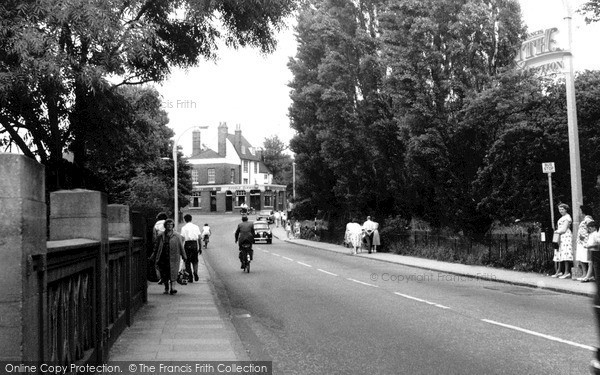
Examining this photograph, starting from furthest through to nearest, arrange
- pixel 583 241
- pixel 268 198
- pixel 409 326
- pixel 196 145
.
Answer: pixel 196 145, pixel 268 198, pixel 583 241, pixel 409 326

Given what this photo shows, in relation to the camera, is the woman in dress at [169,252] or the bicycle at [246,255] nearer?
the woman in dress at [169,252]

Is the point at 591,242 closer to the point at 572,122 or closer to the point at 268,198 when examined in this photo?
the point at 572,122

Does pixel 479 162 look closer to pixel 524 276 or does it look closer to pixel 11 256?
pixel 524 276

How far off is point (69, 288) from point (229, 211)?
94807mm

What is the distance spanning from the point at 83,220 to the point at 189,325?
4.03m

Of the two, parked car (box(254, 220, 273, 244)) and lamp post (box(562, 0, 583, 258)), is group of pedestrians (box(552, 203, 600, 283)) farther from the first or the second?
parked car (box(254, 220, 273, 244))

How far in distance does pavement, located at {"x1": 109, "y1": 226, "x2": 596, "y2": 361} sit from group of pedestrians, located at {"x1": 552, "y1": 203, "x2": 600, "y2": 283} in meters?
0.50

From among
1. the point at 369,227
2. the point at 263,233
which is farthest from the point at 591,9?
the point at 263,233

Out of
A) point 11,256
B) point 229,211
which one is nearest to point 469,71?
point 11,256

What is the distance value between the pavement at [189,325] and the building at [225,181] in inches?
3152

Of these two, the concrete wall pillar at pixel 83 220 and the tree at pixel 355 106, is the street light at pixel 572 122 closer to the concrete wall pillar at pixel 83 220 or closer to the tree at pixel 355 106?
the concrete wall pillar at pixel 83 220

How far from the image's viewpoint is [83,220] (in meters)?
7.00

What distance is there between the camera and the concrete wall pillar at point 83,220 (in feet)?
22.5

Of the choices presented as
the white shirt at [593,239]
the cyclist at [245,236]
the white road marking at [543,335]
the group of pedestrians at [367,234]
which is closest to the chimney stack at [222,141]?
the group of pedestrians at [367,234]
